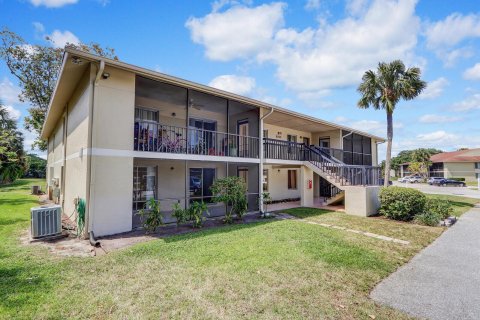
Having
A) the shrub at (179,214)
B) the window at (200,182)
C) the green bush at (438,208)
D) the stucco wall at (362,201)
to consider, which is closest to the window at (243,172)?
the window at (200,182)

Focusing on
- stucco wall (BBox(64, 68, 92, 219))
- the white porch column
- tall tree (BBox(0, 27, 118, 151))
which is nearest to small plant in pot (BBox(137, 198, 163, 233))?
stucco wall (BBox(64, 68, 92, 219))

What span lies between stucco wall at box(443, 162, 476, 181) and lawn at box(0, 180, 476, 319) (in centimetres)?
5508

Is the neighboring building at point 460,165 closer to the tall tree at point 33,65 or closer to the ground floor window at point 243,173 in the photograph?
the ground floor window at point 243,173

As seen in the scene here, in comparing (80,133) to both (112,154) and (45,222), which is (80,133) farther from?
(45,222)

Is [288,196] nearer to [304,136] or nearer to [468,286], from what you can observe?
[304,136]

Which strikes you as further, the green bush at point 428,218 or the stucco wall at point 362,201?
the stucco wall at point 362,201

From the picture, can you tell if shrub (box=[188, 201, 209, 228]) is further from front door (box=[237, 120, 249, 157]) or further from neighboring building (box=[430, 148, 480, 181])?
neighboring building (box=[430, 148, 480, 181])

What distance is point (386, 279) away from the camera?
4680 mm

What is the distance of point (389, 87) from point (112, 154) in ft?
54.3

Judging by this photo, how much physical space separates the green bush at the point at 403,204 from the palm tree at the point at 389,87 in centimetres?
467

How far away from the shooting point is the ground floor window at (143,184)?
11.2 m

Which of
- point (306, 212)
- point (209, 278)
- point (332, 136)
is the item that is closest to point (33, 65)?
point (306, 212)

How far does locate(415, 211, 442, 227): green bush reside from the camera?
31.6 feet

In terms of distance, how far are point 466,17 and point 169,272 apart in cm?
1425
